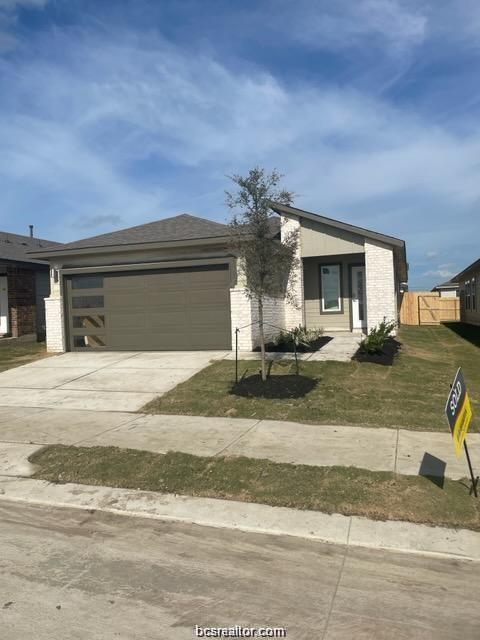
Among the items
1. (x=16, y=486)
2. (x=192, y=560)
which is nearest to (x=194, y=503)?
(x=192, y=560)

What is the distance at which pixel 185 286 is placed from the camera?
14.4 meters

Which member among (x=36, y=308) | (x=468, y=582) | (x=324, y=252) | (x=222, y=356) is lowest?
(x=468, y=582)

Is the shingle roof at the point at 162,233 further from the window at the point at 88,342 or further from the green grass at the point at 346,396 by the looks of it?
the green grass at the point at 346,396

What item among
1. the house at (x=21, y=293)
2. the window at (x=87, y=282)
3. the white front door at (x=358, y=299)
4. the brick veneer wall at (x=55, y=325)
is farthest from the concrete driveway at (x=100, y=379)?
→ the house at (x=21, y=293)

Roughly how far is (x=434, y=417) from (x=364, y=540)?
A: 4019 millimetres

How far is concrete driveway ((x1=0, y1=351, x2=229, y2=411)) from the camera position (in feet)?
31.7

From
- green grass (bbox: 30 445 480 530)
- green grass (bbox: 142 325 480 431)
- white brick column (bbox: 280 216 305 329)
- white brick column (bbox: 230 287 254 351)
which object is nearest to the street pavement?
green grass (bbox: 30 445 480 530)

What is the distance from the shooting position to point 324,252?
16.2m

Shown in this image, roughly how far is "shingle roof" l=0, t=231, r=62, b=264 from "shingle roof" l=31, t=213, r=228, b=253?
1.99 metres

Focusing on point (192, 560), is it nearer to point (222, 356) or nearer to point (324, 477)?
point (324, 477)

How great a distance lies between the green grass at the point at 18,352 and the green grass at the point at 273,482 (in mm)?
8562

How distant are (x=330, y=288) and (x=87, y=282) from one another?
819 cm

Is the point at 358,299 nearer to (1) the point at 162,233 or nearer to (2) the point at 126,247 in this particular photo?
(1) the point at 162,233

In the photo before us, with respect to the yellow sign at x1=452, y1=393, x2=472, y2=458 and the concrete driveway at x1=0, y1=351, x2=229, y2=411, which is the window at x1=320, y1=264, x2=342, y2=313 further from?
the yellow sign at x1=452, y1=393, x2=472, y2=458
